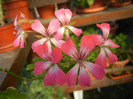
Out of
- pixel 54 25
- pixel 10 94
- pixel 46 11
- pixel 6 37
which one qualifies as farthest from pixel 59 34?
pixel 46 11

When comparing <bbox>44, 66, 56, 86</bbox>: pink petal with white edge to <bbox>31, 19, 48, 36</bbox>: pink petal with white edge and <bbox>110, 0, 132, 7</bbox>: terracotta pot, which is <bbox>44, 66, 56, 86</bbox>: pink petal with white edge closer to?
<bbox>31, 19, 48, 36</bbox>: pink petal with white edge

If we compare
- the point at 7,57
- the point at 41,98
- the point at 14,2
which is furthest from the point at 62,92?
the point at 14,2

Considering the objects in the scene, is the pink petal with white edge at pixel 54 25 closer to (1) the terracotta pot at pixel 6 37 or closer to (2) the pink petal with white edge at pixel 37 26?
(2) the pink petal with white edge at pixel 37 26

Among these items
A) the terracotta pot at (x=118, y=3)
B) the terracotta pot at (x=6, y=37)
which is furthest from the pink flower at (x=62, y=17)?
the terracotta pot at (x=118, y=3)

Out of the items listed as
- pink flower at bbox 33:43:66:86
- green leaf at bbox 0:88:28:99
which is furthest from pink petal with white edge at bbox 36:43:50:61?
green leaf at bbox 0:88:28:99

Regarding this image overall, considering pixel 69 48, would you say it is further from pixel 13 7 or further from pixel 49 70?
pixel 13 7

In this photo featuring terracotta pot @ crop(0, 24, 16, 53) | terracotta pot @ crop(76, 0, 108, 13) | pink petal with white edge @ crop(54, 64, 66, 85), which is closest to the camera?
pink petal with white edge @ crop(54, 64, 66, 85)
